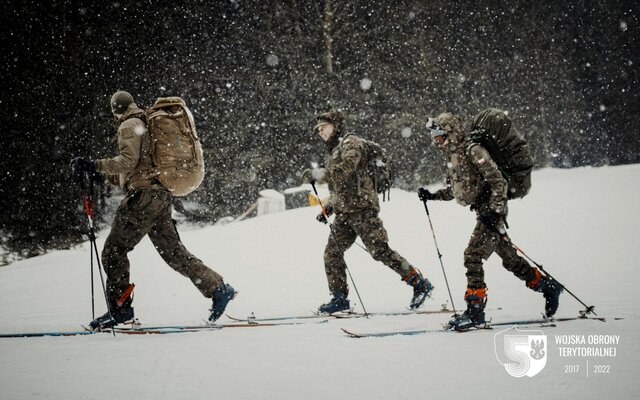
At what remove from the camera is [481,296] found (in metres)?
4.30

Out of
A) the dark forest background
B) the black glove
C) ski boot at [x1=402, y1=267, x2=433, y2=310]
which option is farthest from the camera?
the dark forest background

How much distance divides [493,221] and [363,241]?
1480mm

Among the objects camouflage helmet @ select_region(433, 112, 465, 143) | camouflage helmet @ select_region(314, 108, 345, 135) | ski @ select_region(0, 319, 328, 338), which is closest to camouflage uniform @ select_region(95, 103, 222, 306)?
A: ski @ select_region(0, 319, 328, 338)

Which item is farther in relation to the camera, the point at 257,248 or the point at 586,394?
the point at 257,248

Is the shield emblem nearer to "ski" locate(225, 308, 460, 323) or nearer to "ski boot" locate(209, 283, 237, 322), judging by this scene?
"ski" locate(225, 308, 460, 323)

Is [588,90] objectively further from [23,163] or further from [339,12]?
[23,163]

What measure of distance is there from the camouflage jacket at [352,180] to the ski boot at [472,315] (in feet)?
4.56

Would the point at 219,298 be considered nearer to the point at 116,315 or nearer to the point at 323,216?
the point at 116,315

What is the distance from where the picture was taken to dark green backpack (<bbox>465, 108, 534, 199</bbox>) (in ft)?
14.1

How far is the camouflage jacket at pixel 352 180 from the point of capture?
5164 millimetres

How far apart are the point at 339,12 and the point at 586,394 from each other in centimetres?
1915

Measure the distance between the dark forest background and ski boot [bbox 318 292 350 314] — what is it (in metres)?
9.55

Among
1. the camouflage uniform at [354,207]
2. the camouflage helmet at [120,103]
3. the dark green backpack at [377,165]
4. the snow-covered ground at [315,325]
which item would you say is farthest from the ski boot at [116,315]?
the dark green backpack at [377,165]

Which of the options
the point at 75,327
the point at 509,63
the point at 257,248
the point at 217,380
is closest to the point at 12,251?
the point at 257,248
